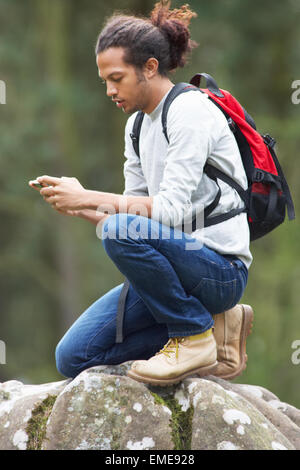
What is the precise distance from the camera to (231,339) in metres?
3.64

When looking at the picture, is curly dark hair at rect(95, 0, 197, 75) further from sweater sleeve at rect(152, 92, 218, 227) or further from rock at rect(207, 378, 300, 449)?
rock at rect(207, 378, 300, 449)

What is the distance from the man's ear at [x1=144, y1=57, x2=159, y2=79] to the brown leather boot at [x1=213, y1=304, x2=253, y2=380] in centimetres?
125

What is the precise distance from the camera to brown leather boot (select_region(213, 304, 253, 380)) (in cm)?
361

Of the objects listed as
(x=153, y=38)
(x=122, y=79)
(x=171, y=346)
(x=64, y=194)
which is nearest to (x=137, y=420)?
(x=171, y=346)

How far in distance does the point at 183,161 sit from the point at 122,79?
54 centimetres

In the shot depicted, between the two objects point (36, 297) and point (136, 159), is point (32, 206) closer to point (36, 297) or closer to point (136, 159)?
point (36, 297)

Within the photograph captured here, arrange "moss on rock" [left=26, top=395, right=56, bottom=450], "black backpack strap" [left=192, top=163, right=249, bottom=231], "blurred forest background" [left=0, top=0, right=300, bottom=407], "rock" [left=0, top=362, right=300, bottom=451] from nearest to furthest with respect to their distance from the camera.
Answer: "rock" [left=0, top=362, right=300, bottom=451] < "moss on rock" [left=26, top=395, right=56, bottom=450] < "black backpack strap" [left=192, top=163, right=249, bottom=231] < "blurred forest background" [left=0, top=0, right=300, bottom=407]

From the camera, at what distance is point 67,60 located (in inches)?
392

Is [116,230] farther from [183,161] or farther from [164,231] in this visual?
[183,161]

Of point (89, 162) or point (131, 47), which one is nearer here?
point (131, 47)

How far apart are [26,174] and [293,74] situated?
13.8 feet

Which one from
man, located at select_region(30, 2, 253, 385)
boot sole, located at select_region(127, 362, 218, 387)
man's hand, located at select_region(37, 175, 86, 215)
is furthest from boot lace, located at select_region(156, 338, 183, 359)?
man's hand, located at select_region(37, 175, 86, 215)

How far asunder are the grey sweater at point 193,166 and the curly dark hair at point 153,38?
22 cm
